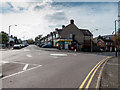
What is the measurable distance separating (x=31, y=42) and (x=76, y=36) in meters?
133

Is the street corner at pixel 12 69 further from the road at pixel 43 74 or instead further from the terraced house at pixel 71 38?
the terraced house at pixel 71 38

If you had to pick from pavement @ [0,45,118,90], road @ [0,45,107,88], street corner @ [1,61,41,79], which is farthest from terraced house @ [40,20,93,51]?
street corner @ [1,61,41,79]

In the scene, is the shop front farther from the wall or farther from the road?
the road

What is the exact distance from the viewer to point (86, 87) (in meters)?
4.44

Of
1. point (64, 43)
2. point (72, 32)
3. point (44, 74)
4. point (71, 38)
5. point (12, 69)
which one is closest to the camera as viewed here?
point (44, 74)

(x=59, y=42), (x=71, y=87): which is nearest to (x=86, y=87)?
(x=71, y=87)

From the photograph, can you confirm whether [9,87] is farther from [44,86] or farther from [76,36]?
[76,36]

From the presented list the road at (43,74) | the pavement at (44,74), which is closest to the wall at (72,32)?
the pavement at (44,74)

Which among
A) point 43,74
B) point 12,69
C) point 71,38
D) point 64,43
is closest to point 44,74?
point 43,74

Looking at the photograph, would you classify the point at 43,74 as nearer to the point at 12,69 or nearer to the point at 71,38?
the point at 12,69

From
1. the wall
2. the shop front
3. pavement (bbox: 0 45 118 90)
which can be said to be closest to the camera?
pavement (bbox: 0 45 118 90)

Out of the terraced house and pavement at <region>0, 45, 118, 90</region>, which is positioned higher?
the terraced house

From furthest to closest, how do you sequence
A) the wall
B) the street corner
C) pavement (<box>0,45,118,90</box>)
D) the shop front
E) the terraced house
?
A: the wall → the terraced house → the shop front → the street corner → pavement (<box>0,45,118,90</box>)

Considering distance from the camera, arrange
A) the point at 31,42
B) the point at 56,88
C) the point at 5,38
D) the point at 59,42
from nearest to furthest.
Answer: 1. the point at 56,88
2. the point at 59,42
3. the point at 5,38
4. the point at 31,42
